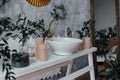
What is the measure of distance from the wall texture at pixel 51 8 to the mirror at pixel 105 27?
130 mm

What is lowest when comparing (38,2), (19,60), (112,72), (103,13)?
(112,72)

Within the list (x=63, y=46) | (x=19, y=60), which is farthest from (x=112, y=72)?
(x=19, y=60)

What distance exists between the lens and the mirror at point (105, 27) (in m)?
2.93

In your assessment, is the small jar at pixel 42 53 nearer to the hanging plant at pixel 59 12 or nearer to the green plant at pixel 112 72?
the green plant at pixel 112 72

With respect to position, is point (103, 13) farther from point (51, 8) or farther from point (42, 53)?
point (42, 53)

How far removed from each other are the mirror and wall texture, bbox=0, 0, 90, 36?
13 centimetres

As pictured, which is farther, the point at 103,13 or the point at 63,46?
the point at 103,13

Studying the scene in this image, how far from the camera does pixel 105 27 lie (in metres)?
2.95

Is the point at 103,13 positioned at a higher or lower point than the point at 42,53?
higher

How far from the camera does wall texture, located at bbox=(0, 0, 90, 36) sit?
2.08 meters

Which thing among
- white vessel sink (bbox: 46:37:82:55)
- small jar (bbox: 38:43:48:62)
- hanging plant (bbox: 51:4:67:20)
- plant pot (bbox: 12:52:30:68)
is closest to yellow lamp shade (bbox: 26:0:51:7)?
hanging plant (bbox: 51:4:67:20)

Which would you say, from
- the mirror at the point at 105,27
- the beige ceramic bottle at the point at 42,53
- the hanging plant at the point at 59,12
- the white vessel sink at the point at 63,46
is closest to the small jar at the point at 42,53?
the beige ceramic bottle at the point at 42,53

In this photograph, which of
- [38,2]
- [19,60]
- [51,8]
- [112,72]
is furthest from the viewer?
[51,8]

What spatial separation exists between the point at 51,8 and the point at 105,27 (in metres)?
0.85
